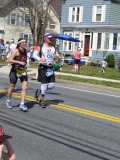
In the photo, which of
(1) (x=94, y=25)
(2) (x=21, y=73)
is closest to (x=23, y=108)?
(2) (x=21, y=73)

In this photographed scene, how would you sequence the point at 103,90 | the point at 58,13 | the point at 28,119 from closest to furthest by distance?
the point at 28,119 → the point at 103,90 → the point at 58,13

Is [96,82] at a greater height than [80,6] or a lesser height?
lesser

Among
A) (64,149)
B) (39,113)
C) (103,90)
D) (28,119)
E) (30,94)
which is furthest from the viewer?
(103,90)

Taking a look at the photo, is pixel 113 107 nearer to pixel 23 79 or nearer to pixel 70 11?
pixel 23 79

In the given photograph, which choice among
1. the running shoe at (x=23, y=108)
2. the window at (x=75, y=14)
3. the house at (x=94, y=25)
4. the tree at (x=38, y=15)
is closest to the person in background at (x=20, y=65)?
the running shoe at (x=23, y=108)

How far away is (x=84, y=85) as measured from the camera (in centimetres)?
1753

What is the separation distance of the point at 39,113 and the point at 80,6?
33077 mm

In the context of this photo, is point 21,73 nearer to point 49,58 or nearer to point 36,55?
point 36,55

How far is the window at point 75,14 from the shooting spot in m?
41.4

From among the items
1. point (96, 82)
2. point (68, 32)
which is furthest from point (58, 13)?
point (96, 82)

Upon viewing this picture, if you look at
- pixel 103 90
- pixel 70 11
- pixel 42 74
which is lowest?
pixel 103 90

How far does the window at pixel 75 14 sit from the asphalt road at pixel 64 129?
3042cm

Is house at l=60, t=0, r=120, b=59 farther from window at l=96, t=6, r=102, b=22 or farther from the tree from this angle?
the tree

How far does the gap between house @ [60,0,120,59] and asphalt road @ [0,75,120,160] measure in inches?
1083
